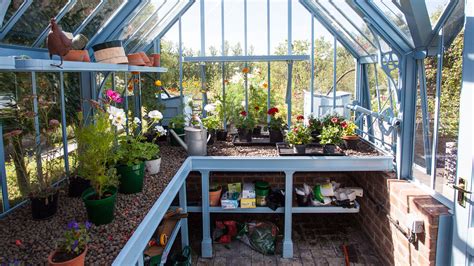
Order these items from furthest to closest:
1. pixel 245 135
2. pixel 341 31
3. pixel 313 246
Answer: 1. pixel 341 31
2. pixel 245 135
3. pixel 313 246

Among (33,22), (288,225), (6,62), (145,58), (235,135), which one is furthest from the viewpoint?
(235,135)

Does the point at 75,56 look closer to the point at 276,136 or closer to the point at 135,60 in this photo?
the point at 135,60

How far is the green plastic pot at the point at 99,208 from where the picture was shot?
80.8 inches

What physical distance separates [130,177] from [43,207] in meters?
0.61

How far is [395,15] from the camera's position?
2967mm

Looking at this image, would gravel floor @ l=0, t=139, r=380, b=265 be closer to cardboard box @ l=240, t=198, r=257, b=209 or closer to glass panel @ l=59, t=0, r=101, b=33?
cardboard box @ l=240, t=198, r=257, b=209

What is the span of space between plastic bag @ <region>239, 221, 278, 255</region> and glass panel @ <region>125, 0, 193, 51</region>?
8.47 ft

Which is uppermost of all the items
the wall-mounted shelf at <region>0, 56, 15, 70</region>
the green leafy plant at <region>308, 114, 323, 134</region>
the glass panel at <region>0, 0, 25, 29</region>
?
the glass panel at <region>0, 0, 25, 29</region>

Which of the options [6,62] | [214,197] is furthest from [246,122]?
[6,62]

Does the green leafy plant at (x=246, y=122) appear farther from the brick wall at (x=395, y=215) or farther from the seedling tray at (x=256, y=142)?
the brick wall at (x=395, y=215)

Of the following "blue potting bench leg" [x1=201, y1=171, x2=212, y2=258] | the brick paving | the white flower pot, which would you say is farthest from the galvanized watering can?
the brick paving

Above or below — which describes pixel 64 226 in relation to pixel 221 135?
below

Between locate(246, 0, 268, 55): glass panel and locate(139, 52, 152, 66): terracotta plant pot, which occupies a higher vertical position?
locate(246, 0, 268, 55): glass panel

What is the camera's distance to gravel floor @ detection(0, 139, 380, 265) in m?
1.79
